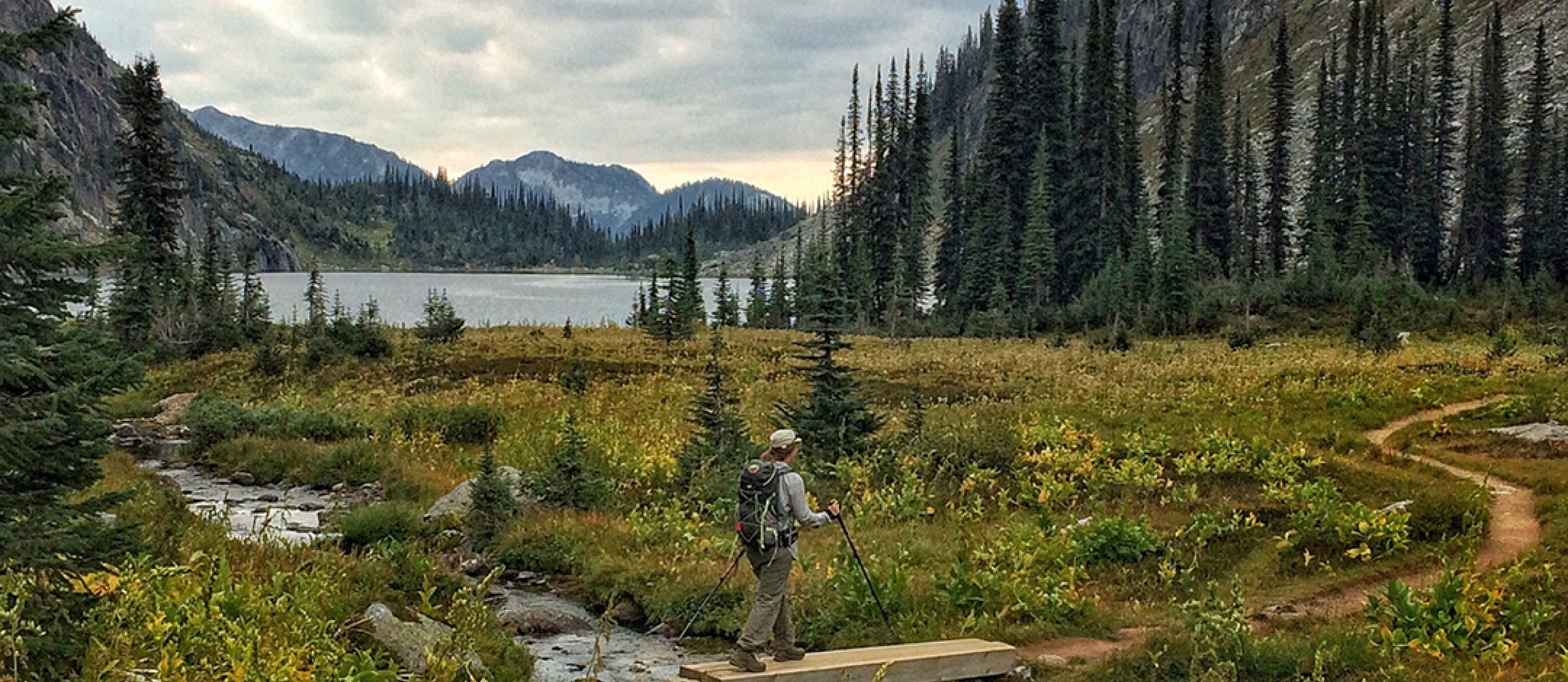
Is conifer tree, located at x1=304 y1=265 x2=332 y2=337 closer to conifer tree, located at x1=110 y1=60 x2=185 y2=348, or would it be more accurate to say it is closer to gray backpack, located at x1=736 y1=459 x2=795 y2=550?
conifer tree, located at x1=110 y1=60 x2=185 y2=348

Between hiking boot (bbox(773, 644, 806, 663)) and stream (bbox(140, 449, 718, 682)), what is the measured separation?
6.27ft

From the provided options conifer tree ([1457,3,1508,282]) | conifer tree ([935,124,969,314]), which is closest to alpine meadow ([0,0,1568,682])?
conifer tree ([1457,3,1508,282])

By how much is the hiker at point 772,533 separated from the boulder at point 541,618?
13.8ft

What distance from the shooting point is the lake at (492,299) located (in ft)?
269

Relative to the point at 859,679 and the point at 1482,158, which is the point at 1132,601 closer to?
the point at 859,679

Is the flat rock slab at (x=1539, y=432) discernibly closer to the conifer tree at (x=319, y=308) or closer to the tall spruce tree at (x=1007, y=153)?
the conifer tree at (x=319, y=308)

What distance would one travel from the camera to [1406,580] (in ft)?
A: 41.2

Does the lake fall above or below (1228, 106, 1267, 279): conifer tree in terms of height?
below

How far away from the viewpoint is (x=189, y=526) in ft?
47.2

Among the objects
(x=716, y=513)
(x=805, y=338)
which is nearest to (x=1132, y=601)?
(x=716, y=513)

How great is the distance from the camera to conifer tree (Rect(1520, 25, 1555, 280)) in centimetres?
6147

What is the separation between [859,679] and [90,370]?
629 centimetres

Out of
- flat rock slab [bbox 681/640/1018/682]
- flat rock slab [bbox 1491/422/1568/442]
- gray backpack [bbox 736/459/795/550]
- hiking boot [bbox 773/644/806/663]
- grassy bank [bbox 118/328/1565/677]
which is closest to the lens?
flat rock slab [bbox 681/640/1018/682]

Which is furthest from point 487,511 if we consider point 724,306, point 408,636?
point 724,306
